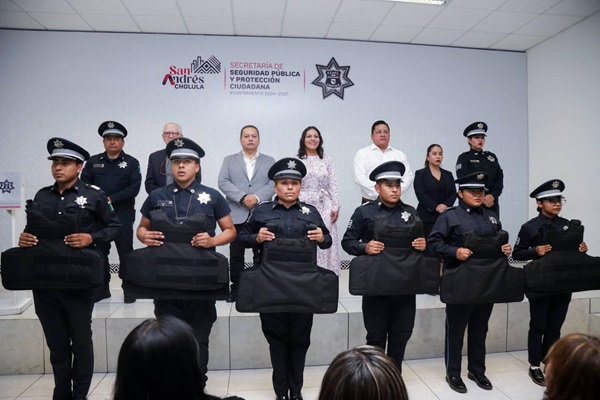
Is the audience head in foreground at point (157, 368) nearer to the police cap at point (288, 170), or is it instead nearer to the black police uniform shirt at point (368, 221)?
the police cap at point (288, 170)

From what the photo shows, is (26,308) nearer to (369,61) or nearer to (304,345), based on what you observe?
(304,345)

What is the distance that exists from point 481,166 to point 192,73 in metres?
4.49

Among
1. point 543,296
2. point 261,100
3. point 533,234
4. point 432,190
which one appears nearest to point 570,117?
point 432,190

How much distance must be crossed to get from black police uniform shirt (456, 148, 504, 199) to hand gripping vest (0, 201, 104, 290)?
403 centimetres

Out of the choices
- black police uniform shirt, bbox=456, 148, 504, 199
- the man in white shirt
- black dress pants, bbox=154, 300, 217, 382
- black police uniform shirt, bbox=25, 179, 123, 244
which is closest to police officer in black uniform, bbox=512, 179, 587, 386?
black police uniform shirt, bbox=456, 148, 504, 199

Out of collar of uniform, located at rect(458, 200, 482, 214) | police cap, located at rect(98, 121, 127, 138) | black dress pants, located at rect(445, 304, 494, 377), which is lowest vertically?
black dress pants, located at rect(445, 304, 494, 377)

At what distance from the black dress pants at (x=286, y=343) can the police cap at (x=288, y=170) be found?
1035 mm

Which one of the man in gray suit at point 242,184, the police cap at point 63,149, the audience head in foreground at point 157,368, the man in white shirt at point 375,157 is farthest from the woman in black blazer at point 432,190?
the audience head in foreground at point 157,368

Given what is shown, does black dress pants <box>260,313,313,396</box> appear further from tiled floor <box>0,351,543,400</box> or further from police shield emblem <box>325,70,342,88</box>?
police shield emblem <box>325,70,342,88</box>

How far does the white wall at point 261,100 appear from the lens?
6.12 meters

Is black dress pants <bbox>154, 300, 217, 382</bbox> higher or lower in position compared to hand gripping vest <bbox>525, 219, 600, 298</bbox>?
lower

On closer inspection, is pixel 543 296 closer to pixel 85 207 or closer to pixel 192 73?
pixel 85 207

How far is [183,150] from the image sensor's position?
3035mm

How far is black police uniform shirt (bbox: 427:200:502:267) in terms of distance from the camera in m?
3.26
